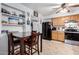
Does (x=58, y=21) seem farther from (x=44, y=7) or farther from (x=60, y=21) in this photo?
(x=44, y=7)

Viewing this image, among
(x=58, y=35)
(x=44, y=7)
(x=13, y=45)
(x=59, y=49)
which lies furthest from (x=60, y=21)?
(x=13, y=45)

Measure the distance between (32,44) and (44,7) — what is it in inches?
26.5

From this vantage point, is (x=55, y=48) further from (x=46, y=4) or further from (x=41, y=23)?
(x=46, y=4)

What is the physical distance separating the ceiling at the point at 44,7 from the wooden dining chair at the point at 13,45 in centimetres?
58

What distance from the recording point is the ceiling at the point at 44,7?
1.59 meters

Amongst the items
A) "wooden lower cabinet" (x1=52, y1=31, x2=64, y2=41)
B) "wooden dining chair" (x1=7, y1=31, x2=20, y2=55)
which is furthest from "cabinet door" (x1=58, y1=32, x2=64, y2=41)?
"wooden dining chair" (x1=7, y1=31, x2=20, y2=55)

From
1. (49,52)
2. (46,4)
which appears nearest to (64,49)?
(49,52)

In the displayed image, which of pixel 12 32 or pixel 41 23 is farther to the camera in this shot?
pixel 41 23

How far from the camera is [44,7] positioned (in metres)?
1.63

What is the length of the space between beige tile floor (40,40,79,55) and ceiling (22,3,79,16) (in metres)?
0.55

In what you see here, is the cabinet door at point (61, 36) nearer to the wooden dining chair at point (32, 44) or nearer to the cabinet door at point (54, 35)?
the cabinet door at point (54, 35)

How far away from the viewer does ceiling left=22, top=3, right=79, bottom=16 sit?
1.59 m
